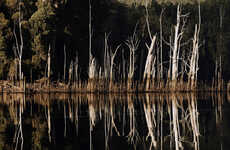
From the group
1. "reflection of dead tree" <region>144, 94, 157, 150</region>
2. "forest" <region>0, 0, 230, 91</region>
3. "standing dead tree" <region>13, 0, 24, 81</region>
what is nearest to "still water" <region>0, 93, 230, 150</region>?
"reflection of dead tree" <region>144, 94, 157, 150</region>

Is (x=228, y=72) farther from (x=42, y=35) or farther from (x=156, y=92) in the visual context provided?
(x=42, y=35)

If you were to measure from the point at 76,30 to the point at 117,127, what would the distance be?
2549 cm

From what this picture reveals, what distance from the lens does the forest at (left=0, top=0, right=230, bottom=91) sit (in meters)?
34.1

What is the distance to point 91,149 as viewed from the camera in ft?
40.0

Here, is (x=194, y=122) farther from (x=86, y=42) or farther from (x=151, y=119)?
(x=86, y=42)

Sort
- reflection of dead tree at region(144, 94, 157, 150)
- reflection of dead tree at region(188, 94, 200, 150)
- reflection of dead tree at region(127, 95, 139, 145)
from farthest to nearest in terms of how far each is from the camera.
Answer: reflection of dead tree at region(144, 94, 157, 150) → reflection of dead tree at region(127, 95, 139, 145) → reflection of dead tree at region(188, 94, 200, 150)

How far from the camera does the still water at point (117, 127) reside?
1274cm

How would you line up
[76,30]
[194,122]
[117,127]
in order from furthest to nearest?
[76,30], [194,122], [117,127]

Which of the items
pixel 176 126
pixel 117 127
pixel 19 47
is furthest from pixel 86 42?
pixel 176 126

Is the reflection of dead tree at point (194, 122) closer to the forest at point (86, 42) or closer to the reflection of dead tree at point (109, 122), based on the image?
the reflection of dead tree at point (109, 122)

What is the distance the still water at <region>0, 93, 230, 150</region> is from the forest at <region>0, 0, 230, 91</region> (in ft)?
37.0

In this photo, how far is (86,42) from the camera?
42.2 metres

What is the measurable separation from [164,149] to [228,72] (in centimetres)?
3689

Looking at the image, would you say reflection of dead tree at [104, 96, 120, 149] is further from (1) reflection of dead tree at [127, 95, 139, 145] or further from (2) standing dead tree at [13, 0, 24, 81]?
(2) standing dead tree at [13, 0, 24, 81]
